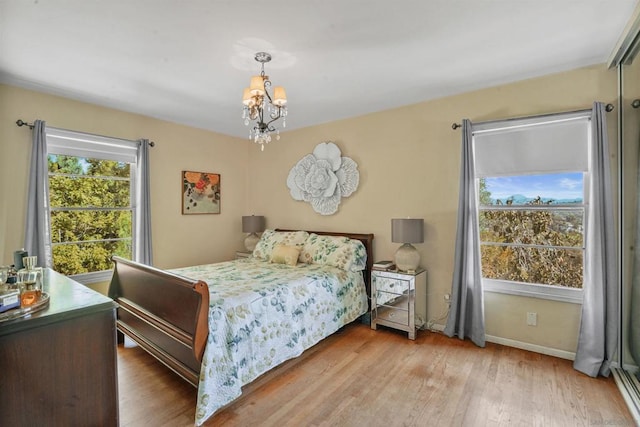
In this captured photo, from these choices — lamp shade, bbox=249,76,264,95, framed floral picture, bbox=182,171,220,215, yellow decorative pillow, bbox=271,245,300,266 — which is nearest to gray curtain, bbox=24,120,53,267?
framed floral picture, bbox=182,171,220,215

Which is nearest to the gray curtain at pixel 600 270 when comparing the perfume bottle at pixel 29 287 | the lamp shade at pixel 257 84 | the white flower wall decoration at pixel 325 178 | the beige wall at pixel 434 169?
the beige wall at pixel 434 169

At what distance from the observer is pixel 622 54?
2.28 metres

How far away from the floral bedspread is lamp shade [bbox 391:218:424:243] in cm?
71

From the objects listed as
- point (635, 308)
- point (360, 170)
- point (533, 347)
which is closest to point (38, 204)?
point (360, 170)

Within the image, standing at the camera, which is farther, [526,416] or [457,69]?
[457,69]

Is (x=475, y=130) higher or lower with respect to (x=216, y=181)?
higher

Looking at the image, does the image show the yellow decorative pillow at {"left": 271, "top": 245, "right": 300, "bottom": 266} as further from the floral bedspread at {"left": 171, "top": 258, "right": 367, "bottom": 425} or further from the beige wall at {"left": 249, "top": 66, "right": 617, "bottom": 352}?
the beige wall at {"left": 249, "top": 66, "right": 617, "bottom": 352}

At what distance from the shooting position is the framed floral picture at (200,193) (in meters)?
4.23

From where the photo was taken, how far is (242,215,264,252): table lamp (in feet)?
15.1

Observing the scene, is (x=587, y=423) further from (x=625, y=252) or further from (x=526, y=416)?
(x=625, y=252)

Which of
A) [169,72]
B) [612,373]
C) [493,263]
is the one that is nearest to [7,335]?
[169,72]

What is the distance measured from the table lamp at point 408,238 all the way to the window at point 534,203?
64 centimetres

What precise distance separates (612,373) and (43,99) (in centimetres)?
566

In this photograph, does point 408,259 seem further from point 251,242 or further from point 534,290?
point 251,242
